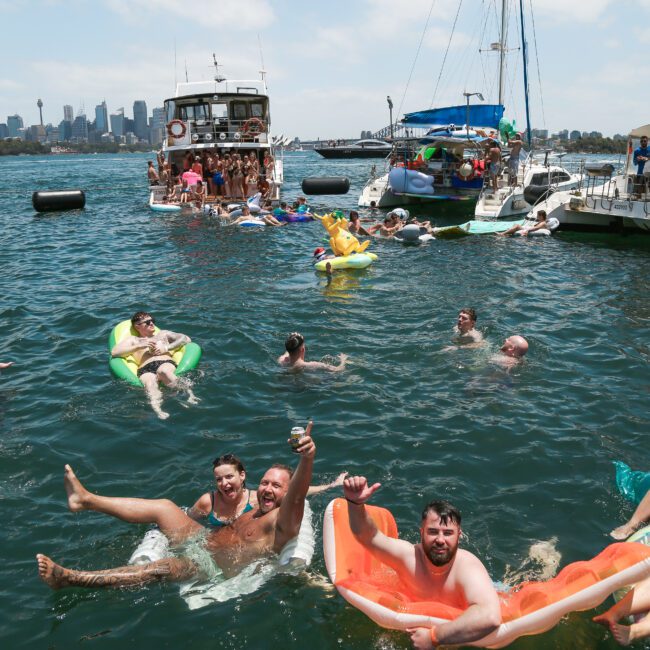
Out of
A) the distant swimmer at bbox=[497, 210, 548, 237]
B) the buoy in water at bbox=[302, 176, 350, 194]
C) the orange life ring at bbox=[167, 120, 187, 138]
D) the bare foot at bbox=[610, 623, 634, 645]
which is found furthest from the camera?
the buoy in water at bbox=[302, 176, 350, 194]

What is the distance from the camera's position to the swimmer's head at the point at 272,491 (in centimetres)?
539

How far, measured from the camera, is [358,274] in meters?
15.3

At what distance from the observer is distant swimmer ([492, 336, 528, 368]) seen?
915 centimetres

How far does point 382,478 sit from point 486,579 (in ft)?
8.02

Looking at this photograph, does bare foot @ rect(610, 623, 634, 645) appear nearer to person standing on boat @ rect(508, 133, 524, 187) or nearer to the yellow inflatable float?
the yellow inflatable float

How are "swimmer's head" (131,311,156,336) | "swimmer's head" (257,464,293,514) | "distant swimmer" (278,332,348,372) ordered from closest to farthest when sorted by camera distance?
"swimmer's head" (257,464,293,514), "distant swimmer" (278,332,348,372), "swimmer's head" (131,311,156,336)

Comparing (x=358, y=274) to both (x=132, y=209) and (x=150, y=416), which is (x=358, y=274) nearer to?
(x=150, y=416)

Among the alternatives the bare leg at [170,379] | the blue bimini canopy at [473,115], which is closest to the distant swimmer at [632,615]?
the bare leg at [170,379]

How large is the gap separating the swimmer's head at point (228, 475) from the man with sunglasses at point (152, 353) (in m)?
3.11

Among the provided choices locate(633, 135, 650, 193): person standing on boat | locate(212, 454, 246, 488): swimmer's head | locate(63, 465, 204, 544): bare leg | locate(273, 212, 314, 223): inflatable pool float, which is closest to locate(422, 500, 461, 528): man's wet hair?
locate(212, 454, 246, 488): swimmer's head

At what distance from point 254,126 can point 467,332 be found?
20896mm

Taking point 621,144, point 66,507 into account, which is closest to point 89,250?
point 66,507

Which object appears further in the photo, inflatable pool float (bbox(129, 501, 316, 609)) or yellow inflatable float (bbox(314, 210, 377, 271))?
yellow inflatable float (bbox(314, 210, 377, 271))

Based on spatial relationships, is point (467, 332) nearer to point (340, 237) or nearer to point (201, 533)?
point (201, 533)
